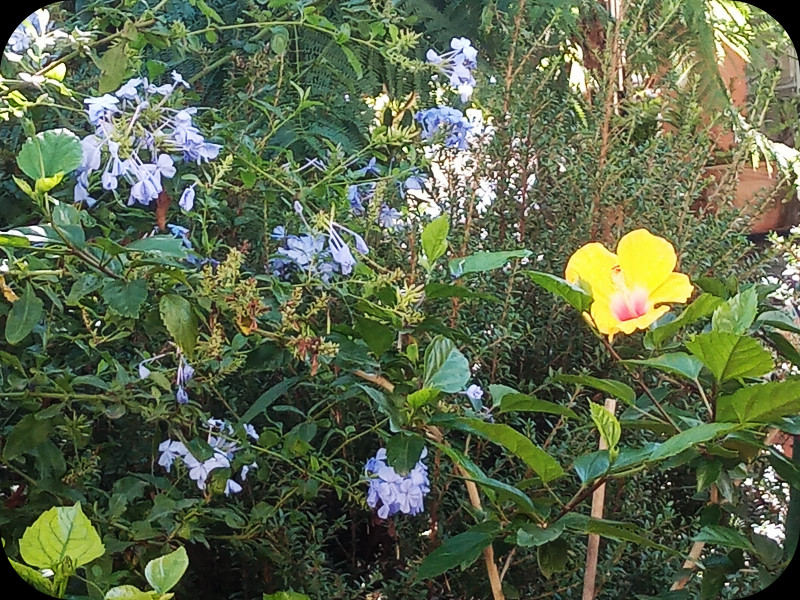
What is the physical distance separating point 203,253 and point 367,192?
6.3 inches

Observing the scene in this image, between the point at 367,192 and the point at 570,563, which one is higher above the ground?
the point at 367,192

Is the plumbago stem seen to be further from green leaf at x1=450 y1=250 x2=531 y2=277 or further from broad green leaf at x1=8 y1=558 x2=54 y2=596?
broad green leaf at x1=8 y1=558 x2=54 y2=596

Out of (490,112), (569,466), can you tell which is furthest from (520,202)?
(569,466)

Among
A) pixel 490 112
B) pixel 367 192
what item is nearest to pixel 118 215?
pixel 367 192

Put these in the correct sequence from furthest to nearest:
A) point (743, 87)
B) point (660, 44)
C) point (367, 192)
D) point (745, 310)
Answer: point (743, 87) → point (660, 44) → point (367, 192) → point (745, 310)

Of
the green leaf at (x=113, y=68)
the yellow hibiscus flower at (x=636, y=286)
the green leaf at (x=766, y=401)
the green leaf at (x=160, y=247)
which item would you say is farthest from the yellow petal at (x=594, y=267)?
the green leaf at (x=113, y=68)

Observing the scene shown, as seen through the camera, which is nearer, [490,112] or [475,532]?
[475,532]

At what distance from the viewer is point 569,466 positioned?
21.7 inches

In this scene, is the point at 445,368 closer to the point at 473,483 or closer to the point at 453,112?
the point at 473,483

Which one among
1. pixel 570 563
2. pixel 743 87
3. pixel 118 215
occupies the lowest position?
pixel 570 563

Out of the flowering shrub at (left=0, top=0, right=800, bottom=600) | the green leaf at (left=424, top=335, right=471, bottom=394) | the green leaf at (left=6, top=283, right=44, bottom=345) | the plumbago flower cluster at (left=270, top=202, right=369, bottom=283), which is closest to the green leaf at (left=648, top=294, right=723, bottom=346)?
the flowering shrub at (left=0, top=0, right=800, bottom=600)

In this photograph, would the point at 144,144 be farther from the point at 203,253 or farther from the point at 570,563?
→ the point at 570,563

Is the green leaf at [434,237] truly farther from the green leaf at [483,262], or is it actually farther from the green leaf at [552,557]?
the green leaf at [552,557]

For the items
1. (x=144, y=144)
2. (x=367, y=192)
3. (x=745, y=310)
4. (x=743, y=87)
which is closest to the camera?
(x=745, y=310)
